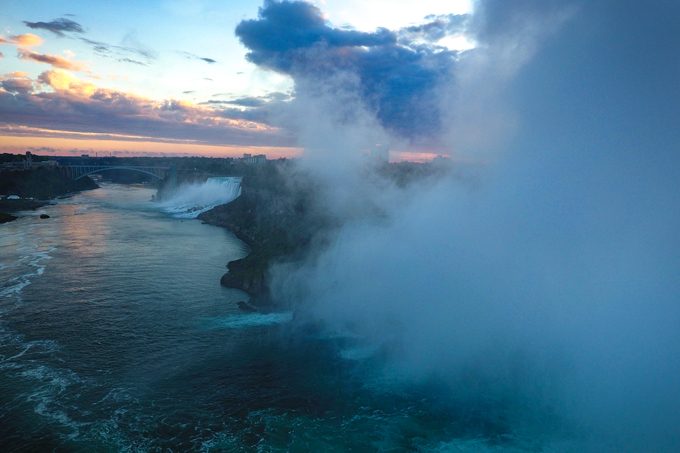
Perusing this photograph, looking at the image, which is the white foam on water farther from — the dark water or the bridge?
the bridge

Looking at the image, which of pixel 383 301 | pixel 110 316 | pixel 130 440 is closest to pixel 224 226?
pixel 110 316

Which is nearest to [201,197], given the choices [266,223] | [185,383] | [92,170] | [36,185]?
[266,223]

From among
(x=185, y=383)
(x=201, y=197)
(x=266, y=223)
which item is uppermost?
(x=266, y=223)

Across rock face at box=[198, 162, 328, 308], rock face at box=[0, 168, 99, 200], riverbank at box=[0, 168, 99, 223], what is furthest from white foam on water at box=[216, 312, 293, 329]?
rock face at box=[0, 168, 99, 200]

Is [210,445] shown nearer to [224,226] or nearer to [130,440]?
[130,440]

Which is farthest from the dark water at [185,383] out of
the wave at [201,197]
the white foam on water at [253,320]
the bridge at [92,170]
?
the bridge at [92,170]

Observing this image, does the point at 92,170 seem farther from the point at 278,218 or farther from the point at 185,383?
the point at 185,383
